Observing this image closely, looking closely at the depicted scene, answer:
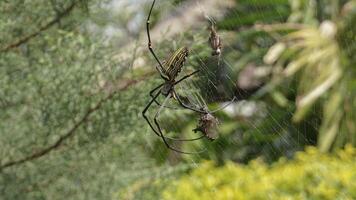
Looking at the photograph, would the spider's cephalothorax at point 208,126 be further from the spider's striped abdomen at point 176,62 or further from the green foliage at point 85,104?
the green foliage at point 85,104

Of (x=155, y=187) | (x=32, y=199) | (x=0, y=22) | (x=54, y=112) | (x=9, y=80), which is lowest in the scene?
(x=155, y=187)

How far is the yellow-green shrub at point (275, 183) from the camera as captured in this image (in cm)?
249

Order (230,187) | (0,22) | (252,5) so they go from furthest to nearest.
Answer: (252,5), (230,187), (0,22)

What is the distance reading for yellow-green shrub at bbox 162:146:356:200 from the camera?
249cm

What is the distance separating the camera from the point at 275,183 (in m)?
2.73

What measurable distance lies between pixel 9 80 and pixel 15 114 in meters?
0.12

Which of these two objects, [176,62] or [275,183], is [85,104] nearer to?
[275,183]

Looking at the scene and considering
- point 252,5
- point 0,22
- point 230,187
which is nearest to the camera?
point 0,22

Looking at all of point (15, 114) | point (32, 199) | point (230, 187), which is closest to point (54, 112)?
point (15, 114)

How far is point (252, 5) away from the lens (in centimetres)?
392

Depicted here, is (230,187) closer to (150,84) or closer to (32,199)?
(150,84)

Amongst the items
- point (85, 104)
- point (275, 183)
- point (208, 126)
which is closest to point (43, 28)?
point (85, 104)

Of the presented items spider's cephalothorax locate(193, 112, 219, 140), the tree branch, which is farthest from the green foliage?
spider's cephalothorax locate(193, 112, 219, 140)

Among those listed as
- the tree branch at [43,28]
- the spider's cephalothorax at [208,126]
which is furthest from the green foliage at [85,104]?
A: the spider's cephalothorax at [208,126]
